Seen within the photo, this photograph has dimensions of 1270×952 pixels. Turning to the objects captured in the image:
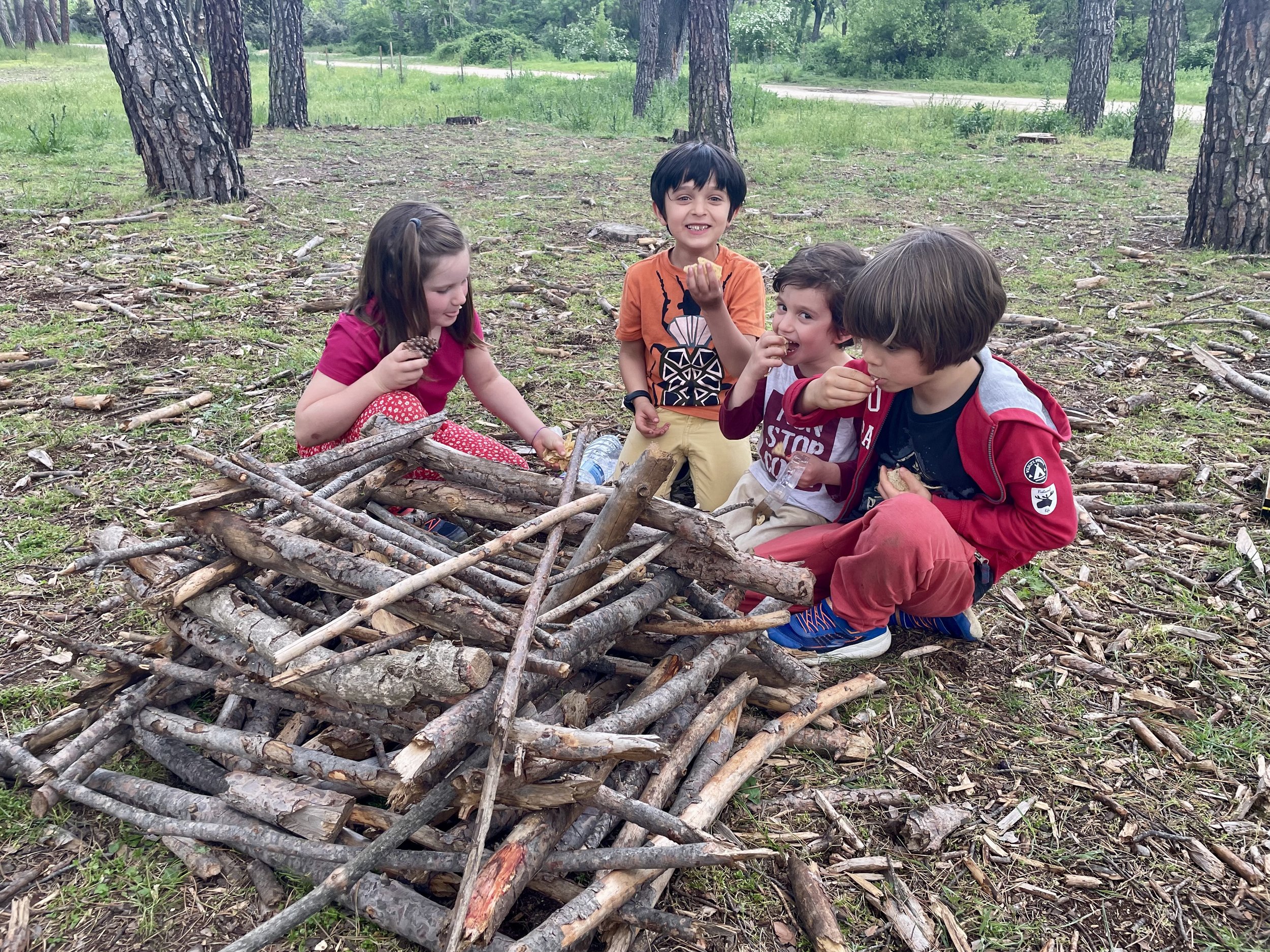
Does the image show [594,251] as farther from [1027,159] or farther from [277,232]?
[1027,159]

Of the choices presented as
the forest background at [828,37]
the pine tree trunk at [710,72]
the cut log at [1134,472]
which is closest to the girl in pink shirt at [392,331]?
the cut log at [1134,472]

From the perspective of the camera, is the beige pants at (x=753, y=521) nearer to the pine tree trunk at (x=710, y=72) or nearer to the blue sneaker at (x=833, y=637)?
the blue sneaker at (x=833, y=637)

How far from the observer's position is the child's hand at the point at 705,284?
329cm

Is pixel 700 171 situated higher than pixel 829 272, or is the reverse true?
pixel 700 171

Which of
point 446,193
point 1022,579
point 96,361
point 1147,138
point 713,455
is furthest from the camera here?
point 1147,138

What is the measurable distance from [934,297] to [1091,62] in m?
16.3

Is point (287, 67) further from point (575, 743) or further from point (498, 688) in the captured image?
point (575, 743)

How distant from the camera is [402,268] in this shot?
11.5 feet

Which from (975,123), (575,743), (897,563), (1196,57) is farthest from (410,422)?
(1196,57)

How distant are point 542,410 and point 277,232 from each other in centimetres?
490

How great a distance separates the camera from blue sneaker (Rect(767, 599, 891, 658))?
3164mm

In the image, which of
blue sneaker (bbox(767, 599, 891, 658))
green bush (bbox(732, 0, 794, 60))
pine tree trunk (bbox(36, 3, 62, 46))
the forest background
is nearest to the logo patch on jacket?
blue sneaker (bbox(767, 599, 891, 658))

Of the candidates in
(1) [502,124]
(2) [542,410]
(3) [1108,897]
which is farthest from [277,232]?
(1) [502,124]

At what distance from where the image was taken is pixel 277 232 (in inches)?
331
